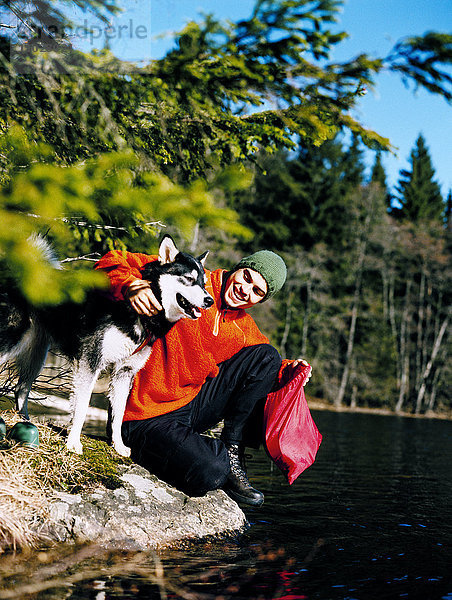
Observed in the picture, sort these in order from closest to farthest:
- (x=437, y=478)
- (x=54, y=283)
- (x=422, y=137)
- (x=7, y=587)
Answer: (x=54, y=283), (x=7, y=587), (x=437, y=478), (x=422, y=137)

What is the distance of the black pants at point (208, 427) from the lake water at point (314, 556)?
48 cm

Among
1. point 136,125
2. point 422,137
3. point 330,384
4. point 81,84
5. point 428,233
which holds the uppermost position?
point 422,137

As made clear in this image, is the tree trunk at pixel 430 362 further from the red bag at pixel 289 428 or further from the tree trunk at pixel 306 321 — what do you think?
the red bag at pixel 289 428

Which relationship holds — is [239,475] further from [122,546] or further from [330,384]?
[330,384]

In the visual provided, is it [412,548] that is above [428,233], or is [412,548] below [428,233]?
below

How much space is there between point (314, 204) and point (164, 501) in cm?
3128

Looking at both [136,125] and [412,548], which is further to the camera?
[136,125]

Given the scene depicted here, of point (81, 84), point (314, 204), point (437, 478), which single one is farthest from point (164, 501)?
point (314, 204)

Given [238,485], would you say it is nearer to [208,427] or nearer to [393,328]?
[208,427]

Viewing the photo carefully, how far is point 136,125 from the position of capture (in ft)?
13.2

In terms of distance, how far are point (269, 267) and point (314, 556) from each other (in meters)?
1.83

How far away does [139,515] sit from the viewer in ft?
10.8

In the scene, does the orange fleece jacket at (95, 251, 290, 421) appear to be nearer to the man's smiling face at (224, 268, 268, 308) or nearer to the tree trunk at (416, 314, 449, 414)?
the man's smiling face at (224, 268, 268, 308)

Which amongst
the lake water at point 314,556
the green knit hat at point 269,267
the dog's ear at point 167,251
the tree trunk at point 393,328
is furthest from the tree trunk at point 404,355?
the dog's ear at point 167,251
